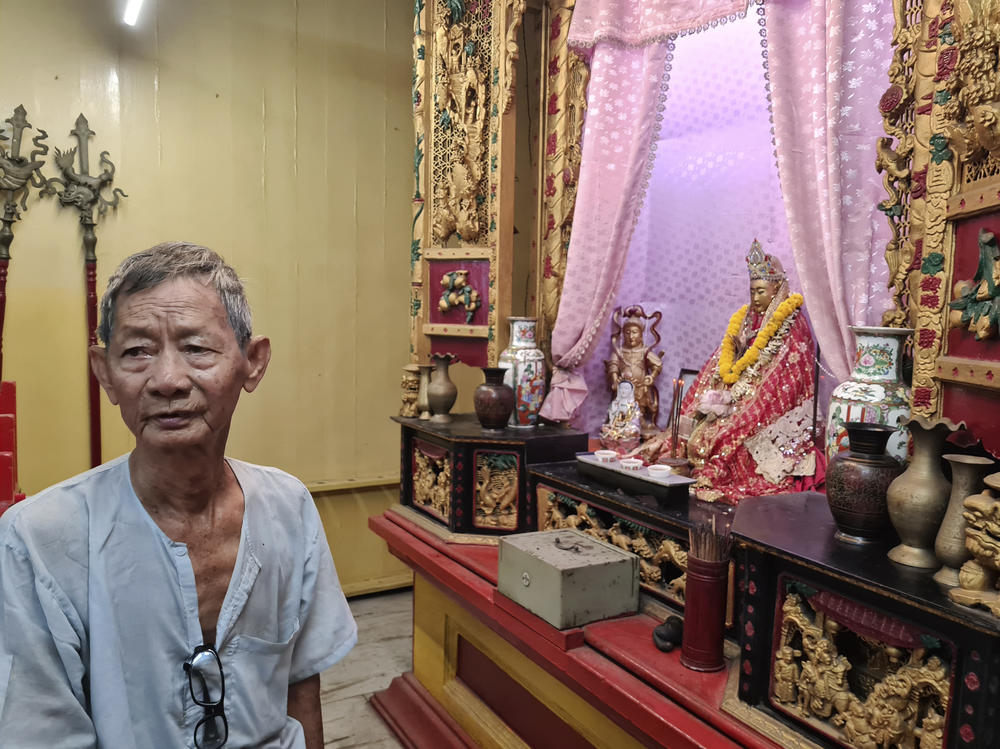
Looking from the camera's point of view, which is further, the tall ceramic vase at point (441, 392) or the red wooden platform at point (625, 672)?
the tall ceramic vase at point (441, 392)

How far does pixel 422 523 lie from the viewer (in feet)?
10.3

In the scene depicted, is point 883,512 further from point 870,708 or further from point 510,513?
point 510,513

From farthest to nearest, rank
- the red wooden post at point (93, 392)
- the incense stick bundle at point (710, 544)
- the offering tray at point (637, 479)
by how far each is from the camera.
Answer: the red wooden post at point (93, 392) < the offering tray at point (637, 479) < the incense stick bundle at point (710, 544)

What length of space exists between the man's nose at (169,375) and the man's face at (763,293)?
2.02 meters

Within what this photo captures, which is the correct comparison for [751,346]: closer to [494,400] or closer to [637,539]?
[637,539]

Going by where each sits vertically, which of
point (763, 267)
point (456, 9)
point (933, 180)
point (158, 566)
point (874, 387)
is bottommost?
point (158, 566)

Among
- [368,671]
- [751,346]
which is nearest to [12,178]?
[368,671]

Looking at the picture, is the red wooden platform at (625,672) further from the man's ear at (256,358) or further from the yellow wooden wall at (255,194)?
the yellow wooden wall at (255,194)

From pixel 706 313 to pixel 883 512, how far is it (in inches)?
73.4

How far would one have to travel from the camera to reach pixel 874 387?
74.7 inches

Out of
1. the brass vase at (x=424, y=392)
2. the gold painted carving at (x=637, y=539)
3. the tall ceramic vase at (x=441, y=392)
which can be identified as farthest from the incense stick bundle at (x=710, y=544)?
the brass vase at (x=424, y=392)

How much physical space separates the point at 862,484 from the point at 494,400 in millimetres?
1606

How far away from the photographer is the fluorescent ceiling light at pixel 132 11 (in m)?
3.35

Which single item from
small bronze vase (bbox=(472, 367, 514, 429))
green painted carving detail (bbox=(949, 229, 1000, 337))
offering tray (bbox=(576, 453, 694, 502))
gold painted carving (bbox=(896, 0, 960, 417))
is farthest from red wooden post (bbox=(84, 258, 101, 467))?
green painted carving detail (bbox=(949, 229, 1000, 337))
